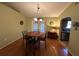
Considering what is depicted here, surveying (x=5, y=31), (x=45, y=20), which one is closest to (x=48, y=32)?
(x=45, y=20)

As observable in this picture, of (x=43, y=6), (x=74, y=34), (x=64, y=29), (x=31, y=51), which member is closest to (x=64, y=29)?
(x=64, y=29)

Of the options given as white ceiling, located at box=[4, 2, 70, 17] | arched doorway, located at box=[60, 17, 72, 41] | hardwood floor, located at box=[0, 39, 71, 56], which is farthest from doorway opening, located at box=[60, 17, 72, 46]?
hardwood floor, located at box=[0, 39, 71, 56]

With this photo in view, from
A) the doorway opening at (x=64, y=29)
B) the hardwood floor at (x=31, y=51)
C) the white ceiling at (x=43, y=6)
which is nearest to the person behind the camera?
the hardwood floor at (x=31, y=51)

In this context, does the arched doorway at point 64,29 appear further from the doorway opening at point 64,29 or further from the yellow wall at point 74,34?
the yellow wall at point 74,34

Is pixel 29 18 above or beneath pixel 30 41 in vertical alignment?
above

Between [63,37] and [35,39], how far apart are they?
103 inches

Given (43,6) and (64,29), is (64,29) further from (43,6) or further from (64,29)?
(43,6)

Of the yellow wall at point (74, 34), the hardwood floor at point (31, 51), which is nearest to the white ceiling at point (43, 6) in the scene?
the yellow wall at point (74, 34)

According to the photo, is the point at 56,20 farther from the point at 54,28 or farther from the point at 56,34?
the point at 56,34

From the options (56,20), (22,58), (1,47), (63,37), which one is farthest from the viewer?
(56,20)

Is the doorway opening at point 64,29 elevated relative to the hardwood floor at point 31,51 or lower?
elevated

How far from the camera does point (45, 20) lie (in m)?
8.53

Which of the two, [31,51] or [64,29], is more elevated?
[64,29]

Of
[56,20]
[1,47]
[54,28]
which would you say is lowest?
[1,47]
